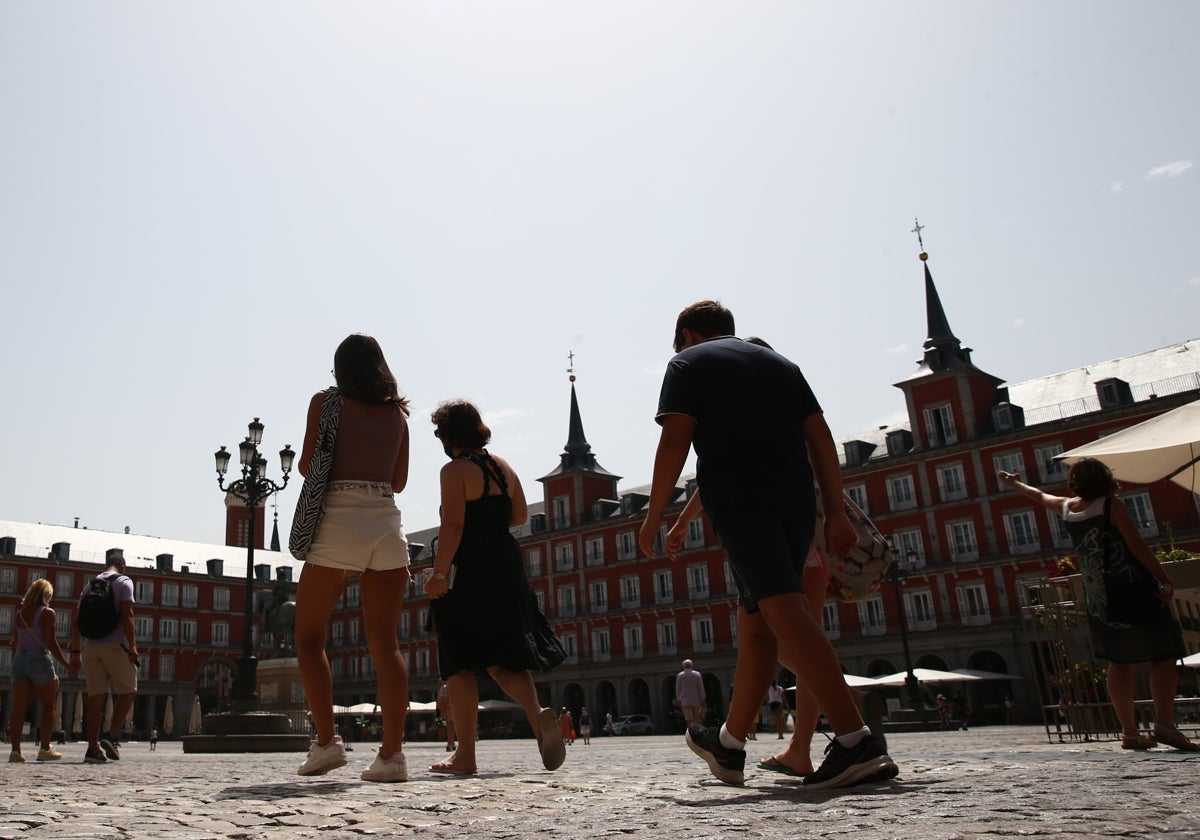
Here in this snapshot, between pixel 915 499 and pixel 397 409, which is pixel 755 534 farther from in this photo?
pixel 915 499

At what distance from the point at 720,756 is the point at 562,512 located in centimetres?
5170

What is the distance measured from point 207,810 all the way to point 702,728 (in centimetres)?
171

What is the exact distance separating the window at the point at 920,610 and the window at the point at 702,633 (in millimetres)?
9765

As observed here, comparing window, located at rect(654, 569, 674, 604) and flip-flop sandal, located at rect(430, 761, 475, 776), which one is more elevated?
window, located at rect(654, 569, 674, 604)

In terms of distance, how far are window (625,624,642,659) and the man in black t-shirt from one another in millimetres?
46120

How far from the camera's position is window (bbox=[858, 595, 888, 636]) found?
4044cm

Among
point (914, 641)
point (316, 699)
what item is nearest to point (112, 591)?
point (316, 699)

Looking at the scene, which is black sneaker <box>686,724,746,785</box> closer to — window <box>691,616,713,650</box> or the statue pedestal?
the statue pedestal

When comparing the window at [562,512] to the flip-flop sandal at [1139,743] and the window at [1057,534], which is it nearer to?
the window at [1057,534]

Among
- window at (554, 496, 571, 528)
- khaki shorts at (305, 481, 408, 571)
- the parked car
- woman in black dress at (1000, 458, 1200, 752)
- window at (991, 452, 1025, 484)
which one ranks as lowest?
the parked car

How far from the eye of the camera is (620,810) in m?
2.54

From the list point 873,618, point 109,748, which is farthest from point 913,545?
point 109,748

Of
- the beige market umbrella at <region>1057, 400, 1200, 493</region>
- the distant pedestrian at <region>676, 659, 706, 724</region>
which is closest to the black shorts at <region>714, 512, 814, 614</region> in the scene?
the beige market umbrella at <region>1057, 400, 1200, 493</region>

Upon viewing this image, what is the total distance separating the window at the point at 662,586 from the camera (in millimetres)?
47750
